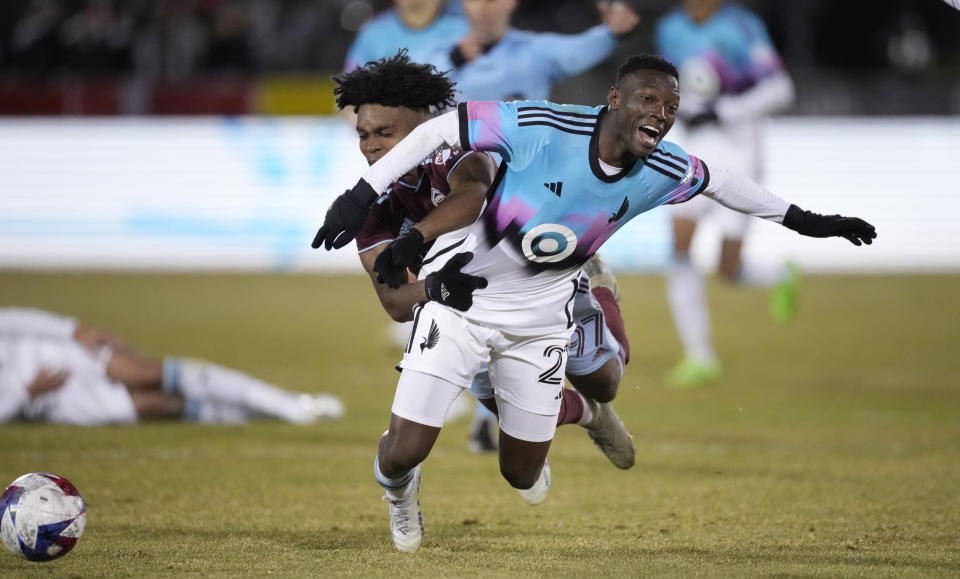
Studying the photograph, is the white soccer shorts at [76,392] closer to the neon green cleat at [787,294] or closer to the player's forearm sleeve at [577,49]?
the player's forearm sleeve at [577,49]

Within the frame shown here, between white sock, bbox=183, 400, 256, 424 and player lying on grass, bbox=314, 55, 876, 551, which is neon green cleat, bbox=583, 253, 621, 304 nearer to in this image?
player lying on grass, bbox=314, 55, 876, 551

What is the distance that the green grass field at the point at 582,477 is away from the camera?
4.86m

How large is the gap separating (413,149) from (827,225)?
167 cm

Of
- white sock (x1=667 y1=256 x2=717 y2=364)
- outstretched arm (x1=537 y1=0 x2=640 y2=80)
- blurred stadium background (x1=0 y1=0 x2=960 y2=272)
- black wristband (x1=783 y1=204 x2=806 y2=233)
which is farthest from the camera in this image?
blurred stadium background (x1=0 y1=0 x2=960 y2=272)

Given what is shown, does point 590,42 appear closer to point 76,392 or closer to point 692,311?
point 692,311

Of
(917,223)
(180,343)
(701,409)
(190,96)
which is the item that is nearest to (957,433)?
(701,409)

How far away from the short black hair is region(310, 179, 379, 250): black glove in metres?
1.07

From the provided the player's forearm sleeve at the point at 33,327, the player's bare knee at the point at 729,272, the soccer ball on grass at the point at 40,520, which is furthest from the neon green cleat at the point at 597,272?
the player's bare knee at the point at 729,272

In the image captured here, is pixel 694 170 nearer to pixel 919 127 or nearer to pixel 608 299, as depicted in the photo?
pixel 608 299

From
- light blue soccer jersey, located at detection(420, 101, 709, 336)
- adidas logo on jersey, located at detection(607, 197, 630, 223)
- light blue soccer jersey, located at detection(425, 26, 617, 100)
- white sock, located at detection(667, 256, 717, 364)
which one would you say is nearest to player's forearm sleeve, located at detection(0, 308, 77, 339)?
light blue soccer jersey, located at detection(425, 26, 617, 100)

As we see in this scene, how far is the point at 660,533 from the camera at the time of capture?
5375 mm

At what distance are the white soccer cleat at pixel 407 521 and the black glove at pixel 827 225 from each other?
180 centimetres

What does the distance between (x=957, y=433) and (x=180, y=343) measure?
263 inches

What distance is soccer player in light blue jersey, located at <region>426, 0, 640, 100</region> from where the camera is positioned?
Answer: 285 inches
